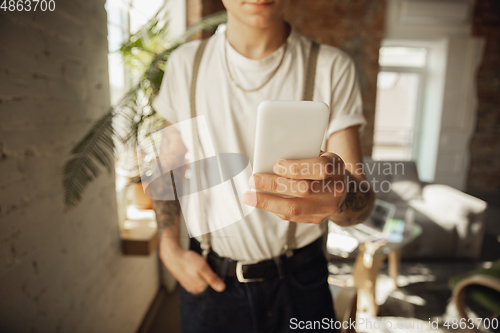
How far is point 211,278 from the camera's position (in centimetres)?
56

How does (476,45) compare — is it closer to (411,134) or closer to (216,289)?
(411,134)

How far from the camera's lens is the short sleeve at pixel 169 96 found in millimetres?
484

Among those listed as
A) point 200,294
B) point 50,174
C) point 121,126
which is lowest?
point 200,294

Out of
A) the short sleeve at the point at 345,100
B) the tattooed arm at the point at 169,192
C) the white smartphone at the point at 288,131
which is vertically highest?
the short sleeve at the point at 345,100

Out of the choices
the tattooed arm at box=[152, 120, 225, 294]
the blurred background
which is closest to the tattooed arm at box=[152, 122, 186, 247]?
the tattooed arm at box=[152, 120, 225, 294]

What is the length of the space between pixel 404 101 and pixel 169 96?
3283 millimetres

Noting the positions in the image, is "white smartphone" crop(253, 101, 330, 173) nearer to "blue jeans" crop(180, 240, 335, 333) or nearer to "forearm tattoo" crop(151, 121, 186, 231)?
"forearm tattoo" crop(151, 121, 186, 231)

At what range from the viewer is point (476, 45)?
320 cm

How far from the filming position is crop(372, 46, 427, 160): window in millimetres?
3291

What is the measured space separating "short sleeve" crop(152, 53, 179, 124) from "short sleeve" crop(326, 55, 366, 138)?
0.80ft

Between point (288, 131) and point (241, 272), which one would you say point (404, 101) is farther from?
point (288, 131)

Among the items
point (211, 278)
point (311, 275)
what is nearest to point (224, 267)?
point (211, 278)

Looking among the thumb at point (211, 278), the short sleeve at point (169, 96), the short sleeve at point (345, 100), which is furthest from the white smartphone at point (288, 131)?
the thumb at point (211, 278)

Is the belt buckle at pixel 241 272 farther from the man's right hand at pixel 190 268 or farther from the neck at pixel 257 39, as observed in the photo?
the neck at pixel 257 39
